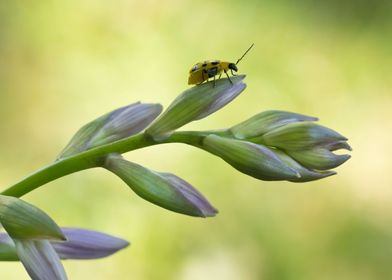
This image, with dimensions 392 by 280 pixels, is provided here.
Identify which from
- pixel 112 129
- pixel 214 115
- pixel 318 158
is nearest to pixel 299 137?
pixel 318 158

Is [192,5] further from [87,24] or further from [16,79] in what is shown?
[16,79]

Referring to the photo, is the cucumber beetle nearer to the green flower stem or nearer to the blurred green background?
the green flower stem

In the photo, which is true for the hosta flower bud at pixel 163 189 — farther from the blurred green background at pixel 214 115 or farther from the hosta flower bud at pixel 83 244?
the blurred green background at pixel 214 115

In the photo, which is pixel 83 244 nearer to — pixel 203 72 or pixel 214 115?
pixel 203 72

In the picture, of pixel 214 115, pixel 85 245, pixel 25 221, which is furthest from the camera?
pixel 214 115

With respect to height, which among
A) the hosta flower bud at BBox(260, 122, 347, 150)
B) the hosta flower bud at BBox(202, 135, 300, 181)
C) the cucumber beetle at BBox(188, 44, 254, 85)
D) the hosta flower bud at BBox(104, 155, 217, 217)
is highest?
the cucumber beetle at BBox(188, 44, 254, 85)

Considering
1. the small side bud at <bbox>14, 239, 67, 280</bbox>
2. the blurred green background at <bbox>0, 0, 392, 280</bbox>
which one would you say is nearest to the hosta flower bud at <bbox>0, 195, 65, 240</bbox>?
the small side bud at <bbox>14, 239, 67, 280</bbox>

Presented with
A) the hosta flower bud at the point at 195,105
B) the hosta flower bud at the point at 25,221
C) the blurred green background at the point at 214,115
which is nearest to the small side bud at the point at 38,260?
the hosta flower bud at the point at 25,221
